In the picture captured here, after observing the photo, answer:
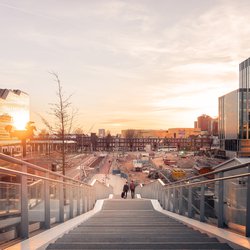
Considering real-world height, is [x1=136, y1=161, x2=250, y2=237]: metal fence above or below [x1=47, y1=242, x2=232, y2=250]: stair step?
above

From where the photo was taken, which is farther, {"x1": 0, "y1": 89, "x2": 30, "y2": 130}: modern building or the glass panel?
{"x1": 0, "y1": 89, "x2": 30, "y2": 130}: modern building

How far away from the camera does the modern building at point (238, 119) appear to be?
212 ft

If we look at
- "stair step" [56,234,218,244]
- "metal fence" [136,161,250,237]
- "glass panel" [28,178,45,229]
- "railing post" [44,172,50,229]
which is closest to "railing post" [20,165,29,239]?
"glass panel" [28,178,45,229]

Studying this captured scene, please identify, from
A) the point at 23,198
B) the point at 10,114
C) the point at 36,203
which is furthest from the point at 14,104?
the point at 23,198

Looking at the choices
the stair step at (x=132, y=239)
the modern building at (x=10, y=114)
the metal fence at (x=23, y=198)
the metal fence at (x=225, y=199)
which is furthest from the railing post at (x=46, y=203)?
the modern building at (x=10, y=114)

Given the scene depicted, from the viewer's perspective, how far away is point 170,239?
4.45 metres

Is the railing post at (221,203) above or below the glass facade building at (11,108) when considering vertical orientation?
below

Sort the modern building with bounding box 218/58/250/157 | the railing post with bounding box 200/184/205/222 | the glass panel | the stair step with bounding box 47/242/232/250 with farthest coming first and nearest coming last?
the modern building with bounding box 218/58/250/157
the railing post with bounding box 200/184/205/222
the glass panel
the stair step with bounding box 47/242/232/250

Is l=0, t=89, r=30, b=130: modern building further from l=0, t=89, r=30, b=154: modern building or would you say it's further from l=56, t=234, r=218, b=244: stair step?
l=56, t=234, r=218, b=244: stair step

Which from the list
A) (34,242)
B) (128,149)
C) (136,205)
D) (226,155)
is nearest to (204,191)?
(34,242)

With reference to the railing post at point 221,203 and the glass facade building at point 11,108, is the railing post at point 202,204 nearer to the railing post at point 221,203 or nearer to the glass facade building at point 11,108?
the railing post at point 221,203

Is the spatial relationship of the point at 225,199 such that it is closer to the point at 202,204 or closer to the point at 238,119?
the point at 202,204

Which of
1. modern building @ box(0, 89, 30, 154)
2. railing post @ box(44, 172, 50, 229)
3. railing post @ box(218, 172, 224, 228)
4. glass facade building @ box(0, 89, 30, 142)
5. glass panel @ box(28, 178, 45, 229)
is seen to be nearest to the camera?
glass panel @ box(28, 178, 45, 229)

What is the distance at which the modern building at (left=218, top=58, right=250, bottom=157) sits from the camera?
6469 centimetres
